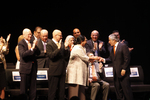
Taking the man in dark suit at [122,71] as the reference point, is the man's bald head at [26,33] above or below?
above

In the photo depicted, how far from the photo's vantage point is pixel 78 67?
14.1ft

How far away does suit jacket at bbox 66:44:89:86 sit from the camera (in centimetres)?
427

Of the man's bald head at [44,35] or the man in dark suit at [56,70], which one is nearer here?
the man in dark suit at [56,70]

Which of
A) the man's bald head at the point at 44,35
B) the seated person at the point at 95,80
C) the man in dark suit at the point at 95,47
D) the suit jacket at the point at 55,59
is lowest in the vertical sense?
the seated person at the point at 95,80

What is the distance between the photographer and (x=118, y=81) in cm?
486

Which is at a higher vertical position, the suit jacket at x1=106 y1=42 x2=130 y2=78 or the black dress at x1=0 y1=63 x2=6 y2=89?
the suit jacket at x1=106 y1=42 x2=130 y2=78

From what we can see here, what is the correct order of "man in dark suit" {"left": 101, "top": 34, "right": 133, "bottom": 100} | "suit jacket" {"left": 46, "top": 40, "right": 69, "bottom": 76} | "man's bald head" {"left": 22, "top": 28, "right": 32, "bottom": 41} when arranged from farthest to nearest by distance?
1. "man in dark suit" {"left": 101, "top": 34, "right": 133, "bottom": 100}
2. "man's bald head" {"left": 22, "top": 28, "right": 32, "bottom": 41}
3. "suit jacket" {"left": 46, "top": 40, "right": 69, "bottom": 76}

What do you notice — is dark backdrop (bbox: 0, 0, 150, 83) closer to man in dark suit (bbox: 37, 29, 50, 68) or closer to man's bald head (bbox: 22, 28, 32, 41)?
man in dark suit (bbox: 37, 29, 50, 68)

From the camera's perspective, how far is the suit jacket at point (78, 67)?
168 inches

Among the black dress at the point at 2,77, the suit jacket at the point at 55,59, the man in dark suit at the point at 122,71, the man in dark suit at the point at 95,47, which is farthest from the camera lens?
the man in dark suit at the point at 95,47

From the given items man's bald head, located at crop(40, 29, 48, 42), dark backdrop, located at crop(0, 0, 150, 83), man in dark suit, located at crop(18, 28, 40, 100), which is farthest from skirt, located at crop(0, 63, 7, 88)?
dark backdrop, located at crop(0, 0, 150, 83)

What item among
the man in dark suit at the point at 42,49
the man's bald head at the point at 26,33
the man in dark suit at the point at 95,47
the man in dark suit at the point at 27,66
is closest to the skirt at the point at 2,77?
the man in dark suit at the point at 27,66

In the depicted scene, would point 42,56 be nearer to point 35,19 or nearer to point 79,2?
point 35,19

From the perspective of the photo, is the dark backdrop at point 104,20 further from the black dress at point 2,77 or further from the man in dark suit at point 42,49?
the black dress at point 2,77
